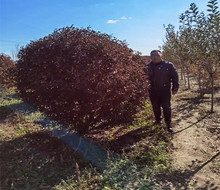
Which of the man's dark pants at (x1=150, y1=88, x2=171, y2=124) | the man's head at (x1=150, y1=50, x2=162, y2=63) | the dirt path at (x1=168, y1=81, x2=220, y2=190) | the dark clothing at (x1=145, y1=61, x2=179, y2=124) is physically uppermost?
the man's head at (x1=150, y1=50, x2=162, y2=63)

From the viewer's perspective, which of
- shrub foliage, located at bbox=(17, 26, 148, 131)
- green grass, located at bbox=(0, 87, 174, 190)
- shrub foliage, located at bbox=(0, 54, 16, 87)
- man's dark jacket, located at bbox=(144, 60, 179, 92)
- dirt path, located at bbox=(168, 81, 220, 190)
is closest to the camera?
green grass, located at bbox=(0, 87, 174, 190)

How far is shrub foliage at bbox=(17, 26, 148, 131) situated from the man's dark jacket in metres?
0.62

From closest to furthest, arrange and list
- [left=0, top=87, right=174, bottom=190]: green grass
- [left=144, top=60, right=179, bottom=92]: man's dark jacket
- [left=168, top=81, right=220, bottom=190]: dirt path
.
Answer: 1. [left=0, top=87, right=174, bottom=190]: green grass
2. [left=168, top=81, right=220, bottom=190]: dirt path
3. [left=144, top=60, right=179, bottom=92]: man's dark jacket

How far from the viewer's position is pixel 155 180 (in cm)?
288

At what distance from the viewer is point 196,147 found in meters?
3.96

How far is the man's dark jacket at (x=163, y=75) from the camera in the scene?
4.56 meters

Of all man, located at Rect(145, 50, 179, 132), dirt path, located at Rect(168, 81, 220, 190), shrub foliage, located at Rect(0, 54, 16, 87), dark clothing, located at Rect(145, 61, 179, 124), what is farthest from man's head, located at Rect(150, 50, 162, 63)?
shrub foliage, located at Rect(0, 54, 16, 87)

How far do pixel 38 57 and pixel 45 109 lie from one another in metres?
1.03

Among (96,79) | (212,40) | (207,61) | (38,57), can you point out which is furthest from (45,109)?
(207,61)

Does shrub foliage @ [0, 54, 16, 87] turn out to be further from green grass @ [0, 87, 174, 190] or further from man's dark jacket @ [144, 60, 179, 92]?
man's dark jacket @ [144, 60, 179, 92]

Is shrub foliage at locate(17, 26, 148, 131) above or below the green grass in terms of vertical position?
above

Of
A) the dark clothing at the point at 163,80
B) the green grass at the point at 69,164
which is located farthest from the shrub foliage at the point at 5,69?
the dark clothing at the point at 163,80

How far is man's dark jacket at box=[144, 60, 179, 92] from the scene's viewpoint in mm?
4559

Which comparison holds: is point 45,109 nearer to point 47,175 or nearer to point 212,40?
point 47,175
